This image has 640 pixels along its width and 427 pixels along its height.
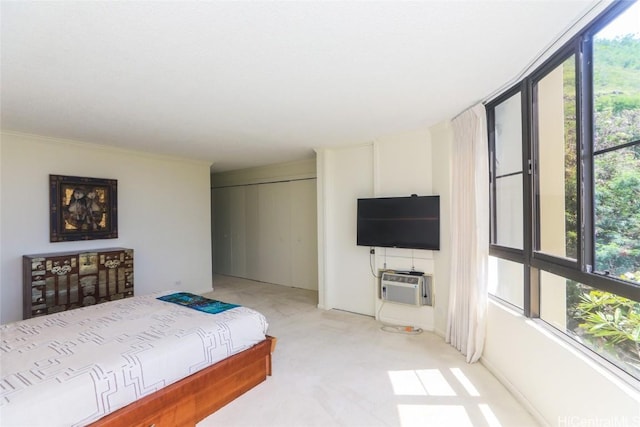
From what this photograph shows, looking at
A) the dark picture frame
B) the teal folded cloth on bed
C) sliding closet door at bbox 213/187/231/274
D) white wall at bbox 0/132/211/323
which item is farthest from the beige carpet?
sliding closet door at bbox 213/187/231/274

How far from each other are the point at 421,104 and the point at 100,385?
10.5 ft

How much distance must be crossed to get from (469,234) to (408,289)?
3.79 feet

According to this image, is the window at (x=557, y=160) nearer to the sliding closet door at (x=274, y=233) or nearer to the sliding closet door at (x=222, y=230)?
the sliding closet door at (x=274, y=233)

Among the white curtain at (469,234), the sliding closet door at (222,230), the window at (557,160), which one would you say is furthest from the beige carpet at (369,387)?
the sliding closet door at (222,230)

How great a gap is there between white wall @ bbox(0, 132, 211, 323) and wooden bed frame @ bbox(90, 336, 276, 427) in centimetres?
317

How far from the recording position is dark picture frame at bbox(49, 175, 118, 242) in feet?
12.8

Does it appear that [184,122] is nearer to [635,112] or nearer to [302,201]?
[302,201]

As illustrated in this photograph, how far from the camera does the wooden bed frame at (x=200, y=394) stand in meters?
1.77

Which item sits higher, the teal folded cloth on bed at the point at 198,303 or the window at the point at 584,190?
the window at the point at 584,190

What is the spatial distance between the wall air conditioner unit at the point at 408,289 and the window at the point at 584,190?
113 cm

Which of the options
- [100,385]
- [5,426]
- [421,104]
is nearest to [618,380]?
[421,104]

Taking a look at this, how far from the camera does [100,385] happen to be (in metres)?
1.68

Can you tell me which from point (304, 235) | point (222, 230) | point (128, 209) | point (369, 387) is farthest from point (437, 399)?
point (222, 230)

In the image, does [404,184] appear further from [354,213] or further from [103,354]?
[103,354]
